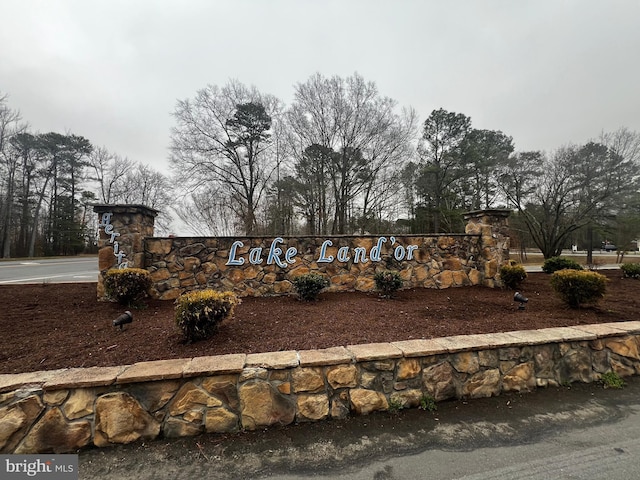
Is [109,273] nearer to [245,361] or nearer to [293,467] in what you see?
[245,361]

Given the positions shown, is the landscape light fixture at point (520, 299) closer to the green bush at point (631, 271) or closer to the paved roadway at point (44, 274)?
the green bush at point (631, 271)

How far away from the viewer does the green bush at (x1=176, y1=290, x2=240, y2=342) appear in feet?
8.87

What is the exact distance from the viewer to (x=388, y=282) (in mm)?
4961

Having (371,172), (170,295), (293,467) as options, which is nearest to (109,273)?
(170,295)

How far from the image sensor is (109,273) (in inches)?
168

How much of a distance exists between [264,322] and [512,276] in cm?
525

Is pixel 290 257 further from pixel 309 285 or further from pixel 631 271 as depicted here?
pixel 631 271

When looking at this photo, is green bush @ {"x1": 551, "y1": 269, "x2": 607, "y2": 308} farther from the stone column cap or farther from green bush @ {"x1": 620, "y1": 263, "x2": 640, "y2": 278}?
the stone column cap

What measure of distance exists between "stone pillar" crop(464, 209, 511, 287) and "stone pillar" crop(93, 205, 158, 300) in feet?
23.5

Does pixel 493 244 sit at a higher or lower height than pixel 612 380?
higher

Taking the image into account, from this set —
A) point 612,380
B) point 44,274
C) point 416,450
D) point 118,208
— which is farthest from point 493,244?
point 44,274

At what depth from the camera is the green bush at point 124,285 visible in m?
4.22

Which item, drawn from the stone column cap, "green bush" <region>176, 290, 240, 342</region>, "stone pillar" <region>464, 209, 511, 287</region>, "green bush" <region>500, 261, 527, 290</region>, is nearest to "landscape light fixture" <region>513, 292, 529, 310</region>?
"green bush" <region>500, 261, 527, 290</region>

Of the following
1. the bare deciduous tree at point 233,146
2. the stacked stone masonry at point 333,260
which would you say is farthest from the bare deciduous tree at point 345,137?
the stacked stone masonry at point 333,260
